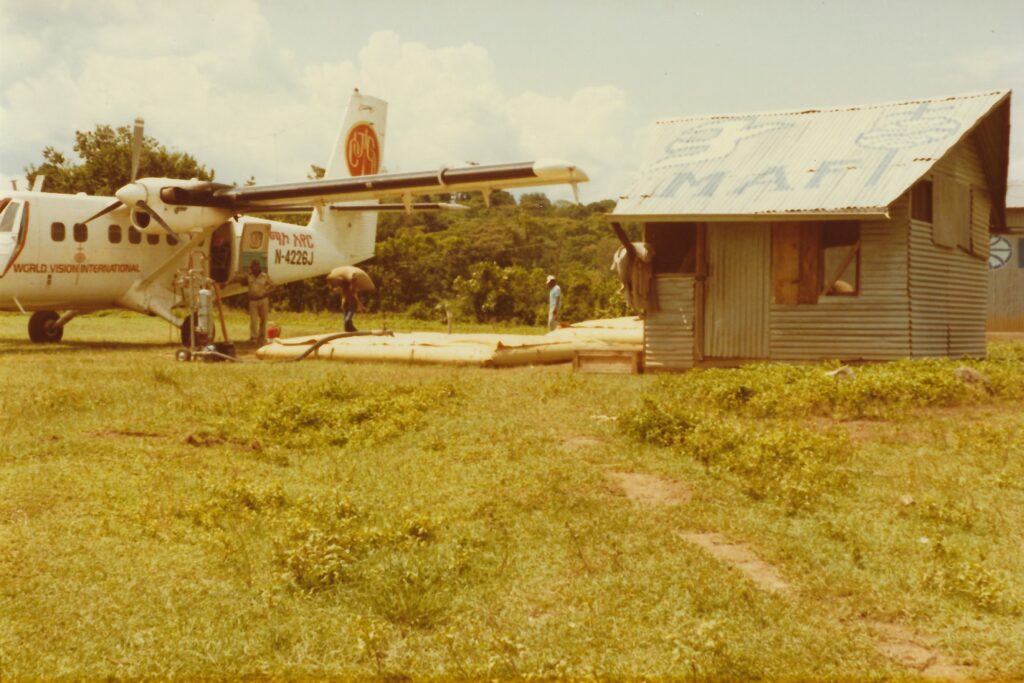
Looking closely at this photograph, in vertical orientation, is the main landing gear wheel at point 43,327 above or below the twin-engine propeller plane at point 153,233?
below

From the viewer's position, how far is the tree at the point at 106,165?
5144 centimetres

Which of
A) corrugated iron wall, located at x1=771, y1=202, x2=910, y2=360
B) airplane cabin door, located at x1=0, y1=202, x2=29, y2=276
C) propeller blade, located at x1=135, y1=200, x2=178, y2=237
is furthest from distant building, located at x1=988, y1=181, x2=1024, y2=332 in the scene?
airplane cabin door, located at x1=0, y1=202, x2=29, y2=276

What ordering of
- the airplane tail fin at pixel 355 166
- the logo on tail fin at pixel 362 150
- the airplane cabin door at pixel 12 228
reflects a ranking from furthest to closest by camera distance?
the logo on tail fin at pixel 362 150 → the airplane tail fin at pixel 355 166 → the airplane cabin door at pixel 12 228

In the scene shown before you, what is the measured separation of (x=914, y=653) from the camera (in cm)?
491

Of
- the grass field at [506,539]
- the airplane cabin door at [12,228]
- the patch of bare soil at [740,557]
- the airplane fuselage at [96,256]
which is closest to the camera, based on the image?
the grass field at [506,539]

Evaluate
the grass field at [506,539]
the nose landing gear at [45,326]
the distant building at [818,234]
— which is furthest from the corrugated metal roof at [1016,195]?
the nose landing gear at [45,326]

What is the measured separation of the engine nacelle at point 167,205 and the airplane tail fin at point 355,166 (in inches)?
233

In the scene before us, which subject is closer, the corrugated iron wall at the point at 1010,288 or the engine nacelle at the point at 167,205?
the engine nacelle at the point at 167,205

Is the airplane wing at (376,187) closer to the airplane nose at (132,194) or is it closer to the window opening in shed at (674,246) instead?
the airplane nose at (132,194)

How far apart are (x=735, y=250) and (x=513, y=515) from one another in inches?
488

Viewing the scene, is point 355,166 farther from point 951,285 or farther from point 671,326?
point 951,285

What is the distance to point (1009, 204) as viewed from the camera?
112 ft

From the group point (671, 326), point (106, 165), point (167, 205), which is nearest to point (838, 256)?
point (671, 326)

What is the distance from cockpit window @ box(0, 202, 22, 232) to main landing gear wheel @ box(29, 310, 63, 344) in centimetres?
357
